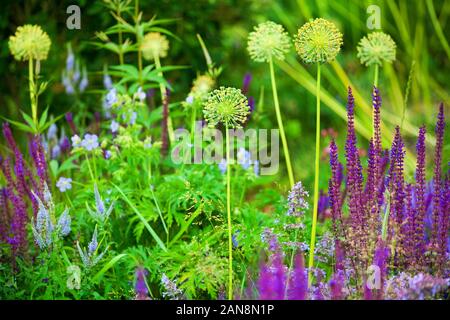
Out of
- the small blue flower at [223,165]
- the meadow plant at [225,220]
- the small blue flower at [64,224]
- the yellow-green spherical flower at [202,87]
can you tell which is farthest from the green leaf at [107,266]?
the yellow-green spherical flower at [202,87]

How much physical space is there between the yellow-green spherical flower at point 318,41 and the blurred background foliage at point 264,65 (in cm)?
173

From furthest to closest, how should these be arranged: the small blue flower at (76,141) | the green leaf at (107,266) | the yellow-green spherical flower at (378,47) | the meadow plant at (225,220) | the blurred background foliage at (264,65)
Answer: the blurred background foliage at (264,65) < the small blue flower at (76,141) < the yellow-green spherical flower at (378,47) < the green leaf at (107,266) < the meadow plant at (225,220)

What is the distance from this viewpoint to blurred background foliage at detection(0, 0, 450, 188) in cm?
506

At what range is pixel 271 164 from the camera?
436cm

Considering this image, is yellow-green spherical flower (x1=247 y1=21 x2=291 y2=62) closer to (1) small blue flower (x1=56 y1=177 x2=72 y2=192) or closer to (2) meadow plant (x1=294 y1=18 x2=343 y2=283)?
(2) meadow plant (x1=294 y1=18 x2=343 y2=283)

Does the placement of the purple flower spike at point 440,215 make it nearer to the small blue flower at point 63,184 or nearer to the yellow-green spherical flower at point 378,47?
the yellow-green spherical flower at point 378,47

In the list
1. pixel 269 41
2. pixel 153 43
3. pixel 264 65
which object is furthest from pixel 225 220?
pixel 264 65

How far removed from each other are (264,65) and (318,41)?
386 cm

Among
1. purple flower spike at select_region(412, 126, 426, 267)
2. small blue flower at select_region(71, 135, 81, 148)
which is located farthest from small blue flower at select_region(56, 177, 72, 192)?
purple flower spike at select_region(412, 126, 426, 267)

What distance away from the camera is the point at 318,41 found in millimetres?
2615

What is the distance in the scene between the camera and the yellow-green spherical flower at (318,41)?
2.62 meters
